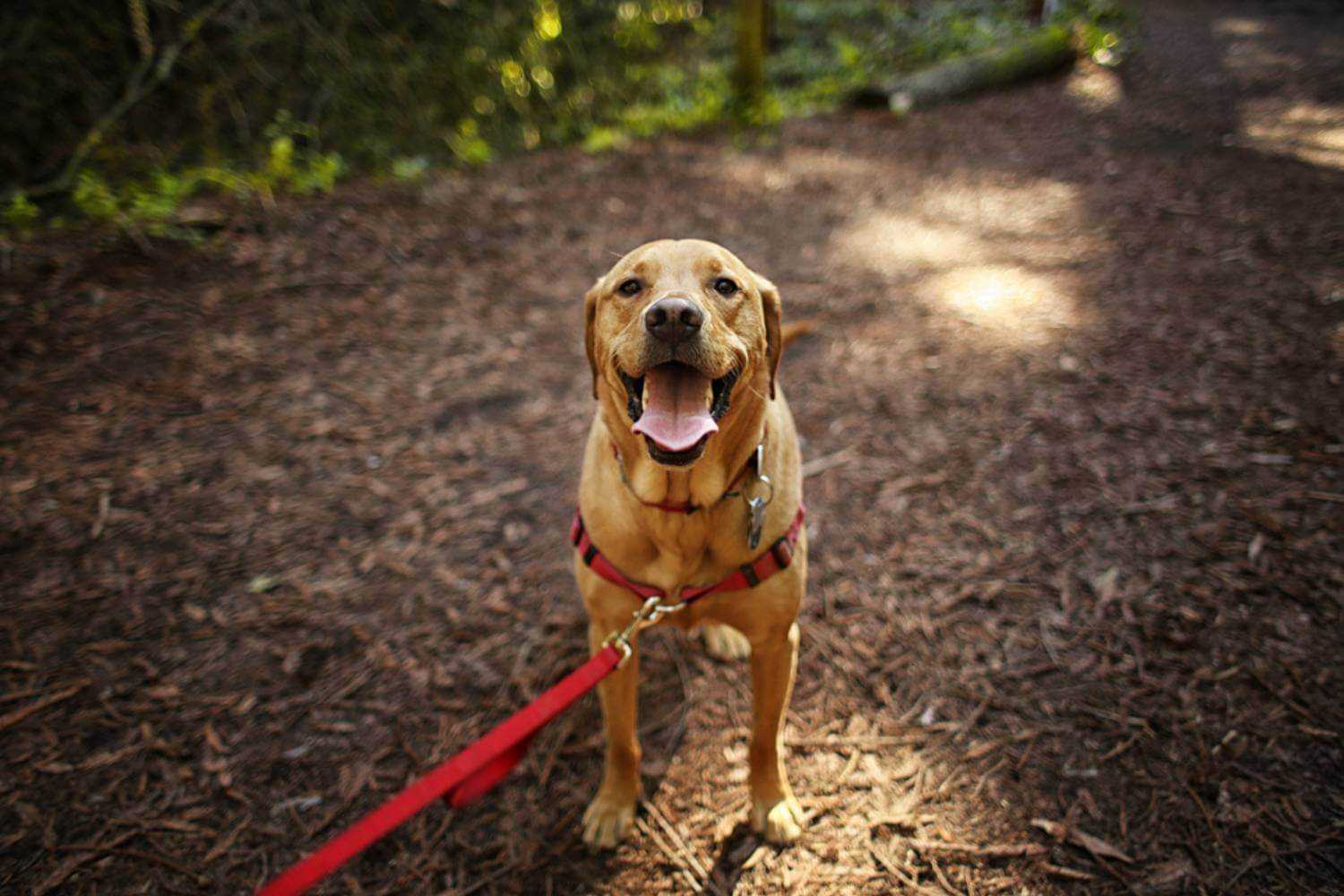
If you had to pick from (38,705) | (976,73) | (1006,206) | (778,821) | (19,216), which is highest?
(19,216)

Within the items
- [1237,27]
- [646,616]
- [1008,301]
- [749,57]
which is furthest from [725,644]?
[1237,27]

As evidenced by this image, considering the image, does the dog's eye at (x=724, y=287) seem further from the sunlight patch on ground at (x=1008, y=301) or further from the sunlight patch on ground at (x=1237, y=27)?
the sunlight patch on ground at (x=1237, y=27)

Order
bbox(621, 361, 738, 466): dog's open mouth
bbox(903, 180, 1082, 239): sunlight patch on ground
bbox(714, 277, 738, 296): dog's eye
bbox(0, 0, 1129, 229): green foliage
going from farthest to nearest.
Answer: bbox(903, 180, 1082, 239): sunlight patch on ground, bbox(0, 0, 1129, 229): green foliage, bbox(714, 277, 738, 296): dog's eye, bbox(621, 361, 738, 466): dog's open mouth

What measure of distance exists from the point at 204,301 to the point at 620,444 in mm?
4774

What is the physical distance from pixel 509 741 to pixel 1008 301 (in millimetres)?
5121

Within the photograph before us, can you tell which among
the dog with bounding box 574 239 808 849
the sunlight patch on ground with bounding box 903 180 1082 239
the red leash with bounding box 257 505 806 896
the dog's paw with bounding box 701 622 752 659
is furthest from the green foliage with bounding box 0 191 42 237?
the sunlight patch on ground with bounding box 903 180 1082 239

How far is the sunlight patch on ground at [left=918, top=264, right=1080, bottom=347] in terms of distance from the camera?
5020mm

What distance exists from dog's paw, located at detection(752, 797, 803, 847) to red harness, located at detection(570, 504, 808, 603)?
908 mm

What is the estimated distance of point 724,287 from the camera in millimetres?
2137

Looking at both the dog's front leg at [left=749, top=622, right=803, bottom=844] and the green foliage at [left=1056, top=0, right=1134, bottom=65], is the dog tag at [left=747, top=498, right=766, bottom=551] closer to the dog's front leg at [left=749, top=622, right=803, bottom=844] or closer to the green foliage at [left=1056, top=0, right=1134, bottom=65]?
the dog's front leg at [left=749, top=622, right=803, bottom=844]

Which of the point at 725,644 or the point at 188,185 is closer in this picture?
the point at 725,644

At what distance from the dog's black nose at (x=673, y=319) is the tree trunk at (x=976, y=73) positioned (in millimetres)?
9043

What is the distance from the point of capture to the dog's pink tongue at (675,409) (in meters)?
1.83

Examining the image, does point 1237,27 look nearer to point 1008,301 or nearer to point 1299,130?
point 1299,130
